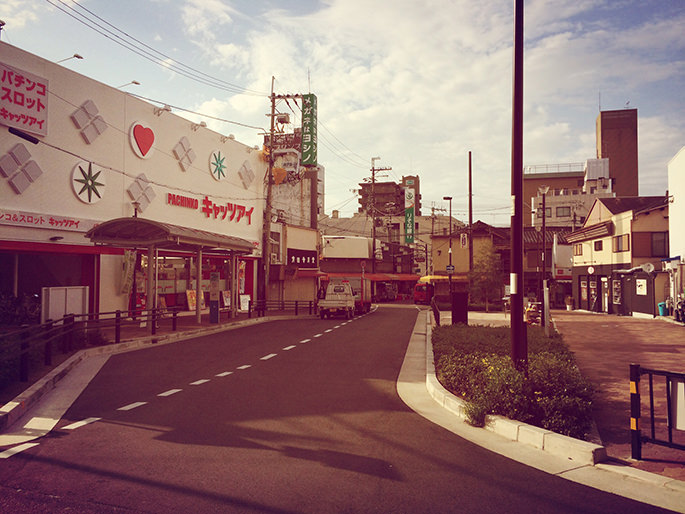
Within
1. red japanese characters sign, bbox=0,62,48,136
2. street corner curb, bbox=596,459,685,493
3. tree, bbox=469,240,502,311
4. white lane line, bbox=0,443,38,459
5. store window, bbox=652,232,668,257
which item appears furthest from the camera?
tree, bbox=469,240,502,311

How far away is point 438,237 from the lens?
66312 mm

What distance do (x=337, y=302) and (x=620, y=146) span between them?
81762 millimetres

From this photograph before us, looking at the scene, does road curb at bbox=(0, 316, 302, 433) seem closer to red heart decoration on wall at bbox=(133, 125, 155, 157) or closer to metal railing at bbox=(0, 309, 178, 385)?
metal railing at bbox=(0, 309, 178, 385)

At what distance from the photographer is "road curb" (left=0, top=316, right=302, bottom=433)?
7934 millimetres

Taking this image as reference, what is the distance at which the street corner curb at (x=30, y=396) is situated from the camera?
7.61 m

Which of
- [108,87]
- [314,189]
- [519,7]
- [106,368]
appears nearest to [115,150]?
[108,87]

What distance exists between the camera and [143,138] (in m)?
26.5

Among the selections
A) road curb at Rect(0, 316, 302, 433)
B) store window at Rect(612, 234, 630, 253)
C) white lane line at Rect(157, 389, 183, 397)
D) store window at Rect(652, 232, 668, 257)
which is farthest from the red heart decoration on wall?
store window at Rect(652, 232, 668, 257)

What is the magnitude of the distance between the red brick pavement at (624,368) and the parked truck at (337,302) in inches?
503

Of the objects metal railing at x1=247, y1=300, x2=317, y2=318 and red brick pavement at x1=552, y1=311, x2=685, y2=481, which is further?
metal railing at x1=247, y1=300, x2=317, y2=318

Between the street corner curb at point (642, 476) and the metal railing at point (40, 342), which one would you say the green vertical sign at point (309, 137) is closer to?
Answer: the metal railing at point (40, 342)

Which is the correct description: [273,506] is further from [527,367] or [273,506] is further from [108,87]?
[108,87]

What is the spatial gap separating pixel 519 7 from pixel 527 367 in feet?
21.0

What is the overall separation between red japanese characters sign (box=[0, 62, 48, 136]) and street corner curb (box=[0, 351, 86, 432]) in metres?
11.5
